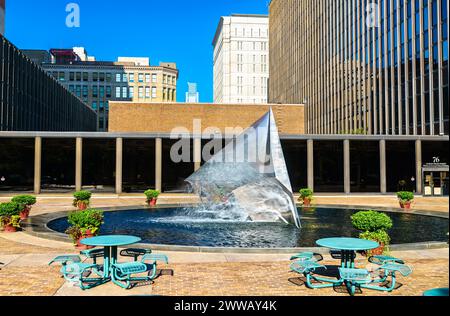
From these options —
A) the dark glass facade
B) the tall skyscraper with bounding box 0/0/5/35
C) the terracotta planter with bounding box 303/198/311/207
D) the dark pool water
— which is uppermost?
the tall skyscraper with bounding box 0/0/5/35

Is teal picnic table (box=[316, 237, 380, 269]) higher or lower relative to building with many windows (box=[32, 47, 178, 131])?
lower

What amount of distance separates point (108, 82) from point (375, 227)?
13686cm

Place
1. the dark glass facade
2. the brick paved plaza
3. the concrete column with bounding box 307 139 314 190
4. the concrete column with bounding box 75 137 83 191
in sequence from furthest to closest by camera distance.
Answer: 1. the dark glass facade
2. the concrete column with bounding box 307 139 314 190
3. the concrete column with bounding box 75 137 83 191
4. the brick paved plaza

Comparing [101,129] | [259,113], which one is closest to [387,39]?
[259,113]

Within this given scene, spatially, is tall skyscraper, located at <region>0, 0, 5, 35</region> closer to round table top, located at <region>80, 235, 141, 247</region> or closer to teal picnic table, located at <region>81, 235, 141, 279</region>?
round table top, located at <region>80, 235, 141, 247</region>

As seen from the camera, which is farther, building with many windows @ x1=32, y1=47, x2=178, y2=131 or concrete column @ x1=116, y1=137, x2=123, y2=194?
building with many windows @ x1=32, y1=47, x2=178, y2=131

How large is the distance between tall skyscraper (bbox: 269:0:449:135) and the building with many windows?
5313 cm

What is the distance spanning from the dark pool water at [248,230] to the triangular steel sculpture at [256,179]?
1.19 metres

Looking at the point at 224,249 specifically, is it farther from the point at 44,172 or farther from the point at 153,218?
the point at 44,172

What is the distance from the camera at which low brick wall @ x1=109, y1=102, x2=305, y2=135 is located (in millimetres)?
52875

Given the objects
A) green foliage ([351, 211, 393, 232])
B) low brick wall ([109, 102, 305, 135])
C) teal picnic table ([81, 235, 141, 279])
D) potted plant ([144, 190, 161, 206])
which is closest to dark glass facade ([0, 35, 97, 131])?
low brick wall ([109, 102, 305, 135])

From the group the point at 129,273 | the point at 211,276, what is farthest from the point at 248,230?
the point at 129,273

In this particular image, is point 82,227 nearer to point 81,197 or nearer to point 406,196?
point 81,197

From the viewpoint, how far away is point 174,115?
2101 inches
